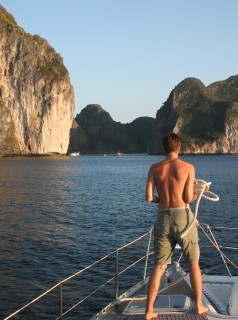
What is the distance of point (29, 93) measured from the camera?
14788 centimetres

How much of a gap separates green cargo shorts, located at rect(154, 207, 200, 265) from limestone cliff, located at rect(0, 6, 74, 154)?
133m

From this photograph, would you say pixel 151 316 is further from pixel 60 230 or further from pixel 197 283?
pixel 60 230

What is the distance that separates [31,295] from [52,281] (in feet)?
4.98

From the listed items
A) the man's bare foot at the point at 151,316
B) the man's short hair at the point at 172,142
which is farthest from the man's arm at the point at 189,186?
the man's bare foot at the point at 151,316

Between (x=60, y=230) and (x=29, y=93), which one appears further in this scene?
(x=29, y=93)

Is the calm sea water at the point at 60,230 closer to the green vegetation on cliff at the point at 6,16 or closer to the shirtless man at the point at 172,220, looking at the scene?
the shirtless man at the point at 172,220

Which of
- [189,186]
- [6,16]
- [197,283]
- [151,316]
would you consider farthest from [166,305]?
[6,16]

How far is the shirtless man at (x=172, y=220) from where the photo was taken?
19.3 feet

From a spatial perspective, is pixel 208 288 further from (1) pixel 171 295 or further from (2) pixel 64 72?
(2) pixel 64 72

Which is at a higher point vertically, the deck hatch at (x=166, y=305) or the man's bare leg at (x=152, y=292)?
the man's bare leg at (x=152, y=292)

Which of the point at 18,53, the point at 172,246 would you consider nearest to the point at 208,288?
the point at 172,246

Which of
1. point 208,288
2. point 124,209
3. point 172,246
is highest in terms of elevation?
point 172,246

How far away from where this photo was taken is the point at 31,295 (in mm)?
13680

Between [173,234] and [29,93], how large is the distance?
147 m
